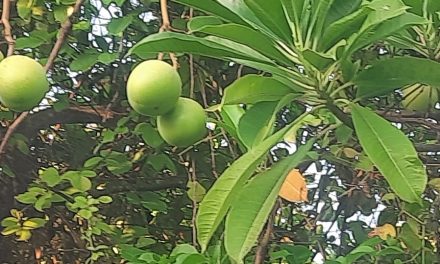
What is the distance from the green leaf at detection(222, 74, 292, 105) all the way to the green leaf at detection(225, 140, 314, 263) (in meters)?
0.07

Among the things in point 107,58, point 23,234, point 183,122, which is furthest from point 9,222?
point 183,122

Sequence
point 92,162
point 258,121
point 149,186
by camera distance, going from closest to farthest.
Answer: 1. point 258,121
2. point 92,162
3. point 149,186

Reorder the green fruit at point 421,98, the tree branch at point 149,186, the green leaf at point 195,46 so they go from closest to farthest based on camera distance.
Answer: the green leaf at point 195,46 < the green fruit at point 421,98 < the tree branch at point 149,186

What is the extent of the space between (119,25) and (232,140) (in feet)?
0.98

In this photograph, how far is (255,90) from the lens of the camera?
855 mm

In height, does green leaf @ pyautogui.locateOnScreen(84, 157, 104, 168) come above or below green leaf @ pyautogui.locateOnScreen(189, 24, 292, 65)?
below

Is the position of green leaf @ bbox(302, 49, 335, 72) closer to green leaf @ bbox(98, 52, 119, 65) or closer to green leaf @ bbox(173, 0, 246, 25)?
green leaf @ bbox(173, 0, 246, 25)

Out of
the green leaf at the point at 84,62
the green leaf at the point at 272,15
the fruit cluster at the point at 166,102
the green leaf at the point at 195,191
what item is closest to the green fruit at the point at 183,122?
the fruit cluster at the point at 166,102

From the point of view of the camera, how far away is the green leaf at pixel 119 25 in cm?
148

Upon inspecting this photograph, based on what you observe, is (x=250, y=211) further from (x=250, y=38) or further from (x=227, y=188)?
(x=250, y=38)

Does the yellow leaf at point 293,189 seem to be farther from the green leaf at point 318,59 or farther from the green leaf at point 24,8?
the green leaf at point 24,8

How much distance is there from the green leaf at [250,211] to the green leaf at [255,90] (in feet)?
0.24

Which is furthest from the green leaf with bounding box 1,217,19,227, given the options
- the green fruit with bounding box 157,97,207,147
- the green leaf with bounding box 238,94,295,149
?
the green leaf with bounding box 238,94,295,149

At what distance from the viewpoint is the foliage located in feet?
2.68
